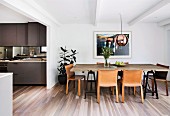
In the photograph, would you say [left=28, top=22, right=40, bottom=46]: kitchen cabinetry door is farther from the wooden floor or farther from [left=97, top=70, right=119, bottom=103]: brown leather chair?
[left=97, top=70, right=119, bottom=103]: brown leather chair

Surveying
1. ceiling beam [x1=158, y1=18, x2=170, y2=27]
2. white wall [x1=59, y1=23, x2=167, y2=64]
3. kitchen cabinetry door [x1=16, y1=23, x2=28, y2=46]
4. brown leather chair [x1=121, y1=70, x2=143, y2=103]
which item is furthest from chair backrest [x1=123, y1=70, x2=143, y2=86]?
kitchen cabinetry door [x1=16, y1=23, x2=28, y2=46]

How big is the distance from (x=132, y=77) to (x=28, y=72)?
3664 mm

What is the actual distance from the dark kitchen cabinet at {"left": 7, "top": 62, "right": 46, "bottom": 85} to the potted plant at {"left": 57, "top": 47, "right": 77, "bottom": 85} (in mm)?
687

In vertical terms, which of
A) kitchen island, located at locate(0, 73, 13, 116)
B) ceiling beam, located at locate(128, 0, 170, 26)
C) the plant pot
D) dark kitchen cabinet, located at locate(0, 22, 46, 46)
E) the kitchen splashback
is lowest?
the plant pot

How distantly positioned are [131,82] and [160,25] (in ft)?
11.7

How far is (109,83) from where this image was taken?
4.09m

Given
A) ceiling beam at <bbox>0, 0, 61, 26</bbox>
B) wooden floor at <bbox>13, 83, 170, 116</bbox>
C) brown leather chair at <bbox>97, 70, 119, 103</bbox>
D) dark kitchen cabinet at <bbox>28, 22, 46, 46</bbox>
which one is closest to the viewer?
ceiling beam at <bbox>0, 0, 61, 26</bbox>

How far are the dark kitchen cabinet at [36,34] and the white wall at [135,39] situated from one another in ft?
3.40

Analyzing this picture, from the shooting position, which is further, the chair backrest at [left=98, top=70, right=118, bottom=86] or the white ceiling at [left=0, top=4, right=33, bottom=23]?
the white ceiling at [left=0, top=4, right=33, bottom=23]

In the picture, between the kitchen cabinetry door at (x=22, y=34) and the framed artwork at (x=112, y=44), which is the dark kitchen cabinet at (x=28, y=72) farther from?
the framed artwork at (x=112, y=44)

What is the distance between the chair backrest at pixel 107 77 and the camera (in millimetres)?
4035

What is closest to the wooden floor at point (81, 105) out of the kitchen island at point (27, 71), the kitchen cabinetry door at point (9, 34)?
the kitchen island at point (27, 71)

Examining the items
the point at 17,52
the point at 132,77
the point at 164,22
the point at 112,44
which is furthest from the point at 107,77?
the point at 17,52

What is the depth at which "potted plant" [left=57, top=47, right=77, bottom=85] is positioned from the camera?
6.17m
